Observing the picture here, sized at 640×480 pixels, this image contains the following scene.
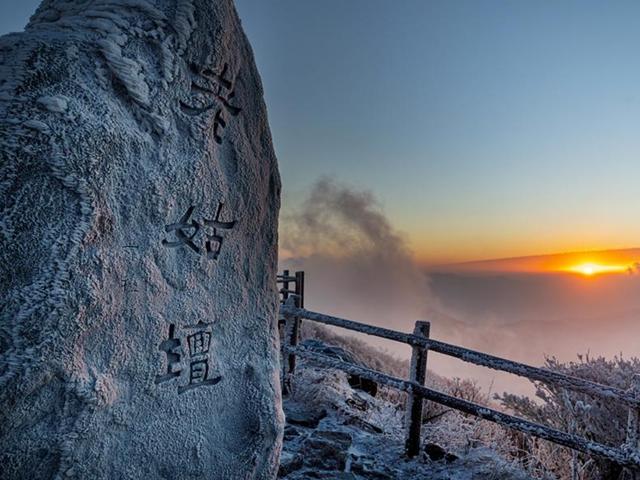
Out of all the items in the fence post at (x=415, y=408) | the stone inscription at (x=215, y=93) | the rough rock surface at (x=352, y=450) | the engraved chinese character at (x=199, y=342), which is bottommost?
the rough rock surface at (x=352, y=450)

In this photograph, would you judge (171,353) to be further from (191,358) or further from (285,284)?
(285,284)

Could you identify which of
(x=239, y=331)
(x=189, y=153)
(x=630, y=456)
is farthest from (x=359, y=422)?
(x=189, y=153)

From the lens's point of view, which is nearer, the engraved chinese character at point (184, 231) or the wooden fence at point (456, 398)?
the engraved chinese character at point (184, 231)

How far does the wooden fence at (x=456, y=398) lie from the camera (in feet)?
10.5

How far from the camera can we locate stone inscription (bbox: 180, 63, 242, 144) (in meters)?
2.23

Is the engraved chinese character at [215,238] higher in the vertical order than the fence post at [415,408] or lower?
higher

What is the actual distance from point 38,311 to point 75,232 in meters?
0.29

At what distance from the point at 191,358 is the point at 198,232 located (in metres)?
0.56

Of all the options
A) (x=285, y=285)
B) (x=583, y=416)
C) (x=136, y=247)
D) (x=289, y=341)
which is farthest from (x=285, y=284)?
(x=136, y=247)

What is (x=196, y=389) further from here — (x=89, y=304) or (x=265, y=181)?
(x=265, y=181)

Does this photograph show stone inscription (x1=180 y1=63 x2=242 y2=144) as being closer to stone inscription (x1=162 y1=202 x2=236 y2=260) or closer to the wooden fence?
→ stone inscription (x1=162 y1=202 x2=236 y2=260)

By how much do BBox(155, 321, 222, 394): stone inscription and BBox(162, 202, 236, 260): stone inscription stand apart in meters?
0.34

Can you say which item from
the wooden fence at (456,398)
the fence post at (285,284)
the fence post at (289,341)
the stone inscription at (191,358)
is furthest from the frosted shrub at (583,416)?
the fence post at (285,284)

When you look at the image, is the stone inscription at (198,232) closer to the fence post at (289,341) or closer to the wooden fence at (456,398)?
the wooden fence at (456,398)
